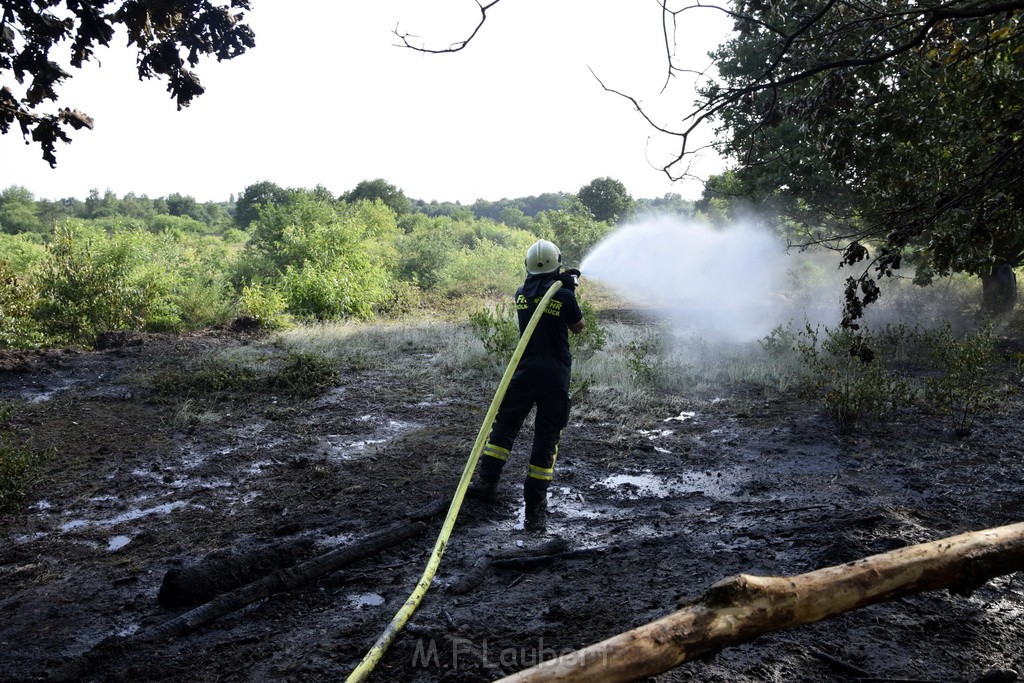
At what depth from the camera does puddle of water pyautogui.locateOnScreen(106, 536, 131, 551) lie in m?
4.50

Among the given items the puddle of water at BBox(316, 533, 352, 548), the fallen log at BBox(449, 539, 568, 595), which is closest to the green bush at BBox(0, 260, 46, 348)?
the puddle of water at BBox(316, 533, 352, 548)

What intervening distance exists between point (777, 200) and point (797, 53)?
10.6m

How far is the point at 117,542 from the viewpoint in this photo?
459 cm

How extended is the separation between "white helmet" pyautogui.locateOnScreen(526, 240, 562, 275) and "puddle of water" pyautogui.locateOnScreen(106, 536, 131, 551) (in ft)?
11.2

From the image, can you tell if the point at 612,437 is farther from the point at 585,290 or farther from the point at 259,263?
the point at 585,290

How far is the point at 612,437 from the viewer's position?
7000 mm

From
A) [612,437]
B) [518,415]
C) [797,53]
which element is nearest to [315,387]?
[612,437]

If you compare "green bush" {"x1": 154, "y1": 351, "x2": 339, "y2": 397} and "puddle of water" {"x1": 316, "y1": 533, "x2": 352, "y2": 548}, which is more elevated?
"green bush" {"x1": 154, "y1": 351, "x2": 339, "y2": 397}

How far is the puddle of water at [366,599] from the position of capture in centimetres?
367

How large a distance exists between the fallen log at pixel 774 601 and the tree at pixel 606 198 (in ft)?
120

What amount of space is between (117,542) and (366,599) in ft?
6.80

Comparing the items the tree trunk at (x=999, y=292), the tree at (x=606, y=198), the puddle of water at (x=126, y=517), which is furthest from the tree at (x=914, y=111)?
the tree at (x=606, y=198)

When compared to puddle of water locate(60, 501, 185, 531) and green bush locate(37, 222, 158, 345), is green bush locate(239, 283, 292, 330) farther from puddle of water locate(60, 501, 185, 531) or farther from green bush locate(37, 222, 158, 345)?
puddle of water locate(60, 501, 185, 531)

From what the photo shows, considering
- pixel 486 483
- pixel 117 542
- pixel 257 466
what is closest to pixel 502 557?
pixel 486 483
